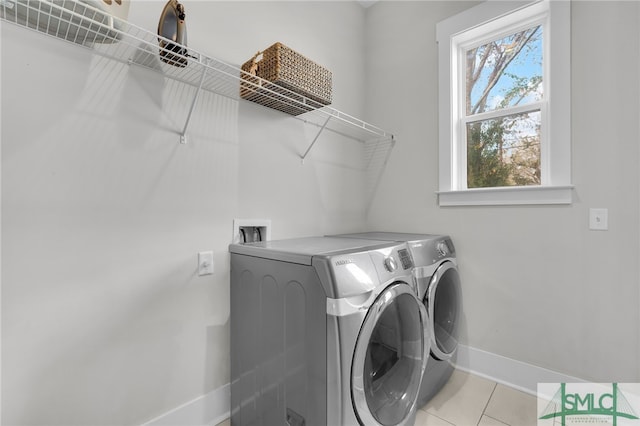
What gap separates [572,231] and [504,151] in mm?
632

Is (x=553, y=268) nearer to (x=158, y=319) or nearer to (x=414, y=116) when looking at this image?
(x=414, y=116)

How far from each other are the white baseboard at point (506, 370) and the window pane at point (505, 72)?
1.62 m

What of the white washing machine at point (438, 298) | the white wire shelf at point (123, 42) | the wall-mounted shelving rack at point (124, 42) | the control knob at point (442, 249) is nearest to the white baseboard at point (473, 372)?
the white washing machine at point (438, 298)

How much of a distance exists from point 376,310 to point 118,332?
3.40 ft

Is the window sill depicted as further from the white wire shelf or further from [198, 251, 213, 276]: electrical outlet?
[198, 251, 213, 276]: electrical outlet

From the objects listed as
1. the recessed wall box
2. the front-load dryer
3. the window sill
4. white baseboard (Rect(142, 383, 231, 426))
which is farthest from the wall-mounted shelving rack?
white baseboard (Rect(142, 383, 231, 426))

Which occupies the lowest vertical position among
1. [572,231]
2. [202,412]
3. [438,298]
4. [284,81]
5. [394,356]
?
[202,412]

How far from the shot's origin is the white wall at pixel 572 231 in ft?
4.86

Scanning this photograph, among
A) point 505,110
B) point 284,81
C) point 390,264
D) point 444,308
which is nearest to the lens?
point 390,264

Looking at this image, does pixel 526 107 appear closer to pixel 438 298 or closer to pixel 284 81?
pixel 438 298

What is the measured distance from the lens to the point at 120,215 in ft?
3.91

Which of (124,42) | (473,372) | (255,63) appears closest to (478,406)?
(473,372)

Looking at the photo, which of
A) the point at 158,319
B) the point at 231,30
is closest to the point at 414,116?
the point at 231,30

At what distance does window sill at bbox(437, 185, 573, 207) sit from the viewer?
164cm
